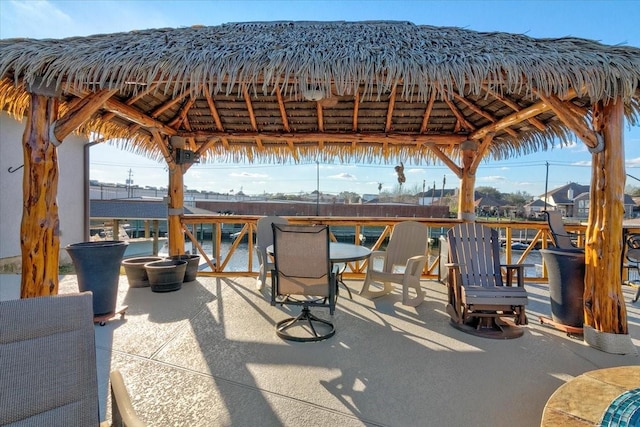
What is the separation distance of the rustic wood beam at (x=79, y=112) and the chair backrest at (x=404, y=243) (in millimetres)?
3680

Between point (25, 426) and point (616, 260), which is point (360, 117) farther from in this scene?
point (25, 426)

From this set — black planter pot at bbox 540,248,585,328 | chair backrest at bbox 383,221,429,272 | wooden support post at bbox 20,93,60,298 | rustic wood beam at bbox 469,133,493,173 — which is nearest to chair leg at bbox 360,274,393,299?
chair backrest at bbox 383,221,429,272

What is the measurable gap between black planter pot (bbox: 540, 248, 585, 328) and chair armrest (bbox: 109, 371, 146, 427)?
372 centimetres

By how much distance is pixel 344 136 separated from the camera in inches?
225

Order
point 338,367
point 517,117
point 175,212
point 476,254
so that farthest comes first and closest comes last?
point 175,212, point 517,117, point 476,254, point 338,367

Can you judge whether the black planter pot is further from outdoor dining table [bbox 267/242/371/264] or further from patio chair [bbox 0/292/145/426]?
patio chair [bbox 0/292/145/426]

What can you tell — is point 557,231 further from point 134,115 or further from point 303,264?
point 134,115

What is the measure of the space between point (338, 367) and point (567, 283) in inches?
97.3

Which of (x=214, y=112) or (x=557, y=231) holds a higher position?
(x=214, y=112)

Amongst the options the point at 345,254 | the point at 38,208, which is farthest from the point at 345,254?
the point at 38,208

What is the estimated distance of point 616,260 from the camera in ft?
9.70

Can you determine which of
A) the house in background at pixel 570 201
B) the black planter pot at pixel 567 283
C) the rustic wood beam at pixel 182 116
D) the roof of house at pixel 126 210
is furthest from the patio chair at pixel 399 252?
the house in background at pixel 570 201

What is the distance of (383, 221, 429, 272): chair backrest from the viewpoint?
181 inches

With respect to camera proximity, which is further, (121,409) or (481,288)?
(481,288)
